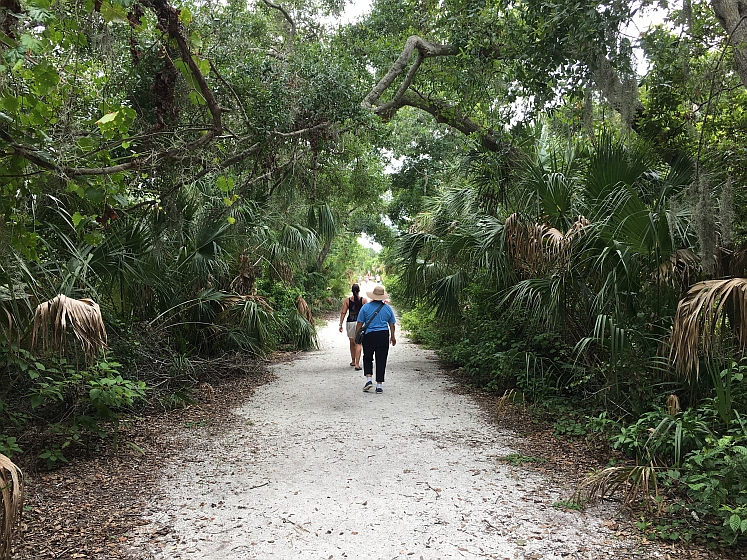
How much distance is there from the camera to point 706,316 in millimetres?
3613

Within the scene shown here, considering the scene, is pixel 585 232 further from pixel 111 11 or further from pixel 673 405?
pixel 111 11

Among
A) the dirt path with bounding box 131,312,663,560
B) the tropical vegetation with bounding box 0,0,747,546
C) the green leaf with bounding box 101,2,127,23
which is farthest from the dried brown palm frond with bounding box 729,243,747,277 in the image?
the green leaf with bounding box 101,2,127,23

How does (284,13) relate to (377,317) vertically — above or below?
above

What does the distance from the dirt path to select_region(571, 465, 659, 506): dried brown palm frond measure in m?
0.21

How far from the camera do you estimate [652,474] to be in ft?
12.6

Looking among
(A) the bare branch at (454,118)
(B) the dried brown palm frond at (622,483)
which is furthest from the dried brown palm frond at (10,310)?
(A) the bare branch at (454,118)

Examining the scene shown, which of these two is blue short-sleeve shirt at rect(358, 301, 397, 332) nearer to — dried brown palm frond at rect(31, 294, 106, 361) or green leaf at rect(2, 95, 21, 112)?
dried brown palm frond at rect(31, 294, 106, 361)

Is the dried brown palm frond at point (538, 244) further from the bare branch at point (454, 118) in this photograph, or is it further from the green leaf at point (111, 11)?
the green leaf at point (111, 11)

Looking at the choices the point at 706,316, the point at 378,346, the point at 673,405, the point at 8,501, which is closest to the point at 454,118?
the point at 378,346

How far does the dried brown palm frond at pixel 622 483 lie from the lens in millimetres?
3803

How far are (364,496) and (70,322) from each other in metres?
2.55

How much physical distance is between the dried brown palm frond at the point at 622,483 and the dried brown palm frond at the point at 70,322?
3.75 metres

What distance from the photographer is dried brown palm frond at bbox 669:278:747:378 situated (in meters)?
3.55

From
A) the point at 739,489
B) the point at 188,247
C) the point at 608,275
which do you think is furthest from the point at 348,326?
the point at 739,489
